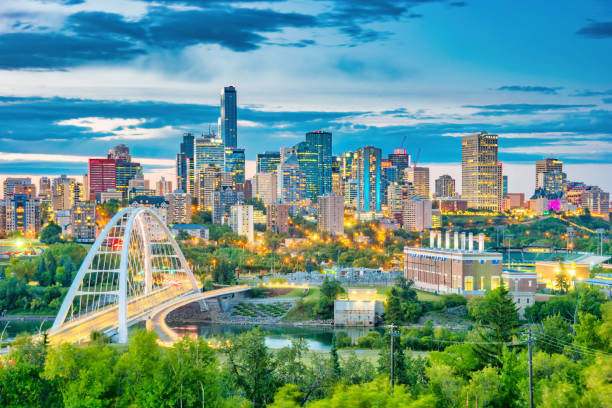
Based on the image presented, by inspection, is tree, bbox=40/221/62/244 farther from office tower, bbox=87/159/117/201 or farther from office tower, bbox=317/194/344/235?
office tower, bbox=87/159/117/201

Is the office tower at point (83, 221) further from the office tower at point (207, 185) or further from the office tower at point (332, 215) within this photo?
the office tower at point (207, 185)

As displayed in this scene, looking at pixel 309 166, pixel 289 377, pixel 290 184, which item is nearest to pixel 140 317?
pixel 289 377

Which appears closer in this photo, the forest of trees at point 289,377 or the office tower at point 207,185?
the forest of trees at point 289,377

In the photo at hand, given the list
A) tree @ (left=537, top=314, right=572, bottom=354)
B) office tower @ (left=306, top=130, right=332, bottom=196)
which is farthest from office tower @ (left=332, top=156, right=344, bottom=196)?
tree @ (left=537, top=314, right=572, bottom=354)

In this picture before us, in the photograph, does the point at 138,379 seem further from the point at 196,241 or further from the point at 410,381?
the point at 196,241

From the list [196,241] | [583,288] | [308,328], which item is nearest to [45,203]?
[196,241]

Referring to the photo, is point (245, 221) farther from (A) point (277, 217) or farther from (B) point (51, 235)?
(B) point (51, 235)

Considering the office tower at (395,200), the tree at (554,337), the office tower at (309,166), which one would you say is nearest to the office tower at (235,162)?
the office tower at (309,166)
